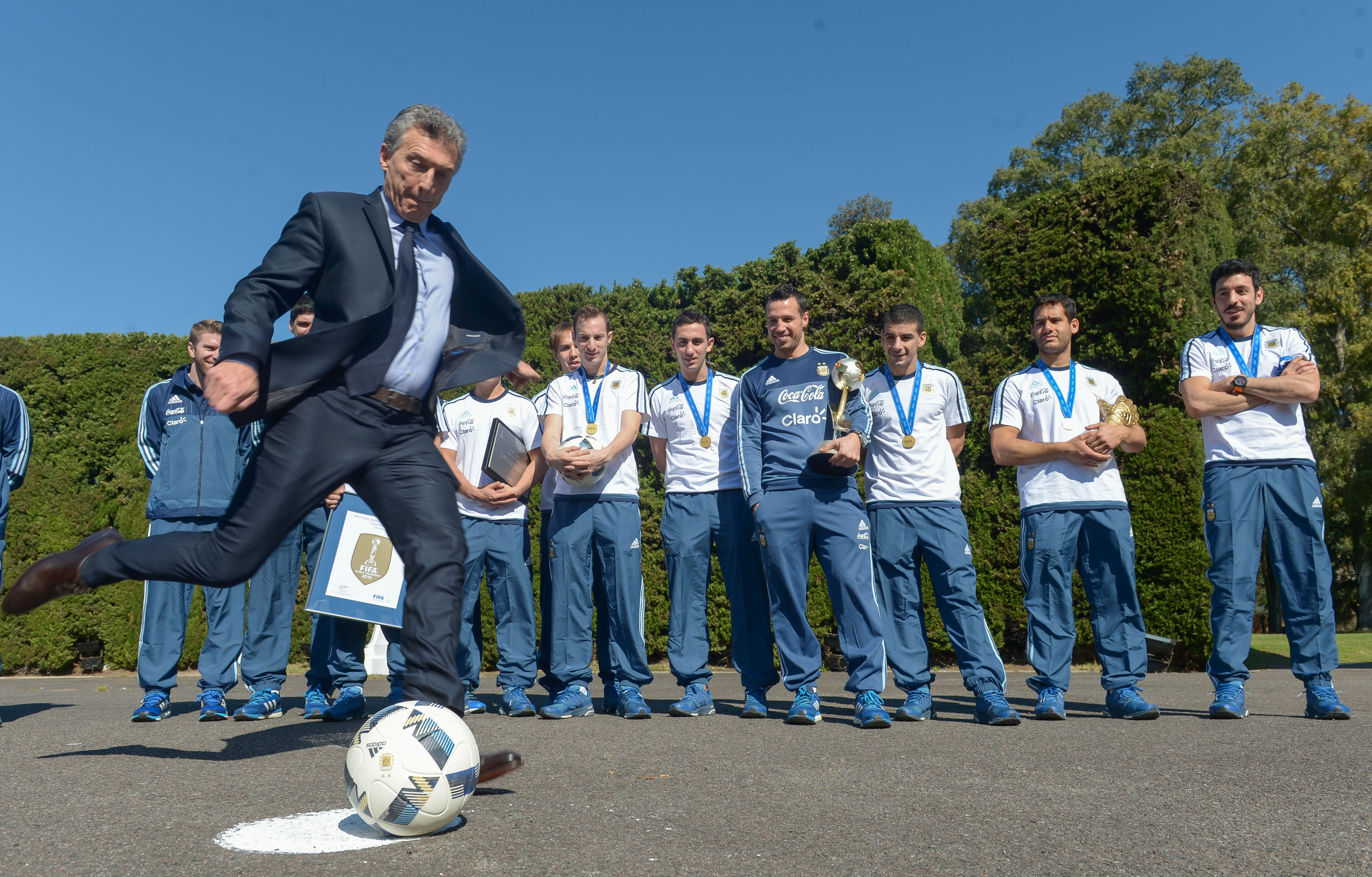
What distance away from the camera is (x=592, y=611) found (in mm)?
5816

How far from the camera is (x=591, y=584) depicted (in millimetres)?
5859

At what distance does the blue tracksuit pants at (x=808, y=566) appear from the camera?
5.13 metres

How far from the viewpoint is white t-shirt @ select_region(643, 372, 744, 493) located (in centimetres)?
581

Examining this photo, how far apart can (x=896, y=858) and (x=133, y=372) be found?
35.4 feet

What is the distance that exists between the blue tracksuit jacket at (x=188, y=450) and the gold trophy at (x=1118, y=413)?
4941mm

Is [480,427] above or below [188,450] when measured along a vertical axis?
above

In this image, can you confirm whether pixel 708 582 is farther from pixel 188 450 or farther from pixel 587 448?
pixel 188 450

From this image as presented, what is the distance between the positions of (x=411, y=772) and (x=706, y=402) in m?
3.73

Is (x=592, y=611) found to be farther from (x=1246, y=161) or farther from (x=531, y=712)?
(x=1246, y=161)

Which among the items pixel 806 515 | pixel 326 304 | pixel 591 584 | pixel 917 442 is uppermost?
pixel 326 304

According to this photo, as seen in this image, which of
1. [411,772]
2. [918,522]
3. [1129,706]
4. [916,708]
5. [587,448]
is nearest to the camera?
[411,772]

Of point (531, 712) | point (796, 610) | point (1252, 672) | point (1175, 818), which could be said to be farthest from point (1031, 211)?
point (1175, 818)

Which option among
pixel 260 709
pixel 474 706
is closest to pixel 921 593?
pixel 474 706

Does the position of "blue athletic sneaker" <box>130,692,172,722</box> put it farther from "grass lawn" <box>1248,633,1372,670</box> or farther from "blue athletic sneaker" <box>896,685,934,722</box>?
"grass lawn" <box>1248,633,1372,670</box>
